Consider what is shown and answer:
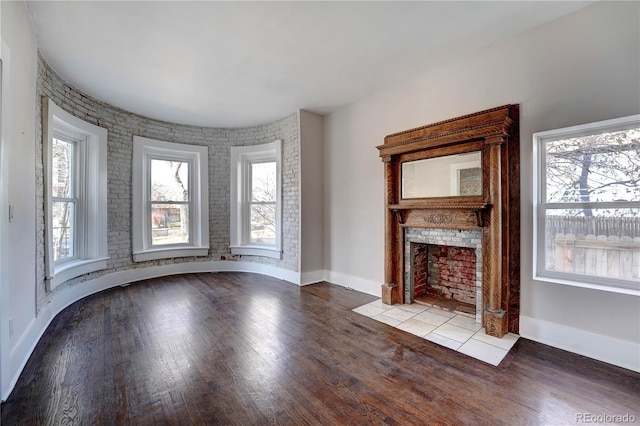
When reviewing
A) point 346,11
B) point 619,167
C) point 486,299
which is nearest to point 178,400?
point 486,299

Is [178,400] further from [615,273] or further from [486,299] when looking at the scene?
[615,273]

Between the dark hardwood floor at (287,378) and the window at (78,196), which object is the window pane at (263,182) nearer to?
the window at (78,196)

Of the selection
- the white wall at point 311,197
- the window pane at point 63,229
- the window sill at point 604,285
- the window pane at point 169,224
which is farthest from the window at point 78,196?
the window sill at point 604,285

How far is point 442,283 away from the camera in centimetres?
374

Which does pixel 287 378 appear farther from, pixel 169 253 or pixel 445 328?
pixel 169 253

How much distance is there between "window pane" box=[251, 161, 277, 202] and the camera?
543 cm

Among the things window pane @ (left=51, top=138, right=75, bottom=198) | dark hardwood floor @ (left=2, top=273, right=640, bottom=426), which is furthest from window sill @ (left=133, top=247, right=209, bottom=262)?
dark hardwood floor @ (left=2, top=273, right=640, bottom=426)

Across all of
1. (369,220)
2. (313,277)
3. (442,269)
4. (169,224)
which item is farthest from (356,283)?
(169,224)

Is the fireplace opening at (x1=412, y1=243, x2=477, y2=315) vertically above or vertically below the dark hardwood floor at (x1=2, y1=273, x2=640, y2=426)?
above

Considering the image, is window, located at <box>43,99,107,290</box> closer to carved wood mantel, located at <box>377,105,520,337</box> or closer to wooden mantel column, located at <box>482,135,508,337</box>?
carved wood mantel, located at <box>377,105,520,337</box>

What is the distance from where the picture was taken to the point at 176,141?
5.26 metres

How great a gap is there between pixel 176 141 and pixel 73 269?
273 centimetres

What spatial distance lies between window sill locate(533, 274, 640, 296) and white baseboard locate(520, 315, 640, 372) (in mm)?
386

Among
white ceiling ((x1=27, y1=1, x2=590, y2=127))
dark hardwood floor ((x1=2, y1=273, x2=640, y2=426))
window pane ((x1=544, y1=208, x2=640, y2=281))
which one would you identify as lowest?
dark hardwood floor ((x1=2, y1=273, x2=640, y2=426))
